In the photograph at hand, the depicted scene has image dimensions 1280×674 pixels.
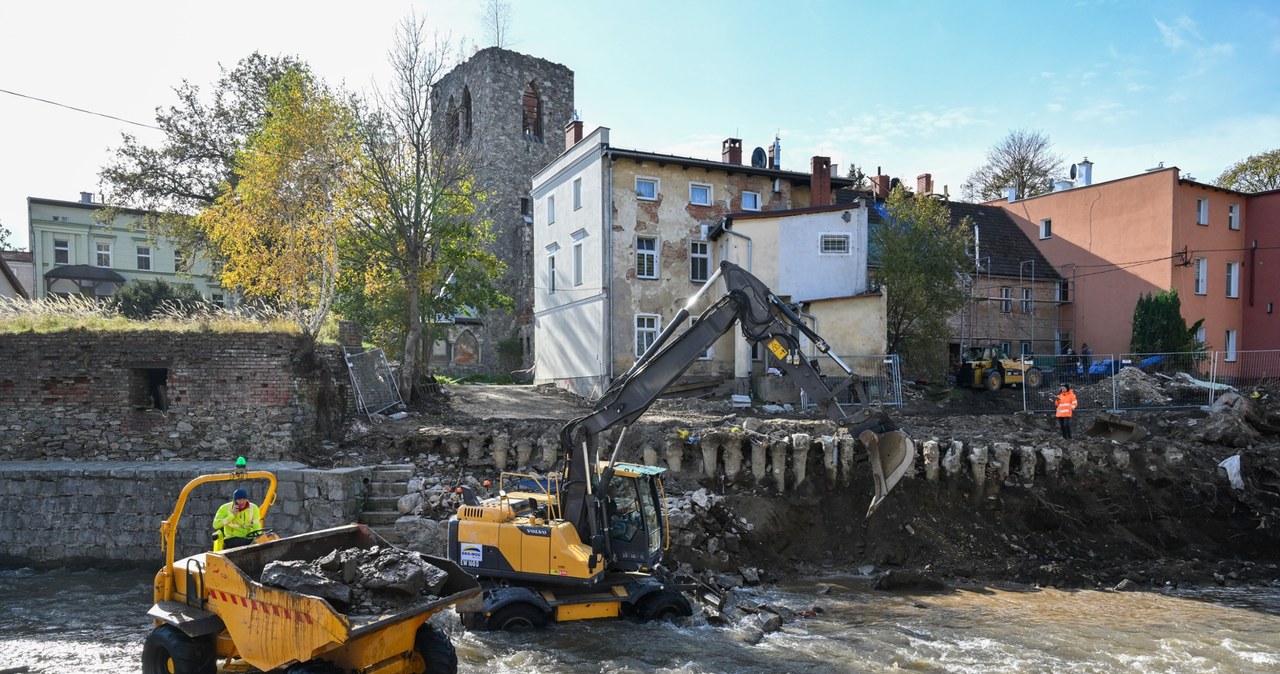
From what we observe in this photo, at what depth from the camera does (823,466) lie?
1566cm

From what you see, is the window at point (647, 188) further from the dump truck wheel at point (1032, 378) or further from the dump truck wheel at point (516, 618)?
the dump truck wheel at point (516, 618)

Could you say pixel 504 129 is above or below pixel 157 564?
above

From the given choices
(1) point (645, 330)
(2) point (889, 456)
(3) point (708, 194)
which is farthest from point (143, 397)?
(3) point (708, 194)

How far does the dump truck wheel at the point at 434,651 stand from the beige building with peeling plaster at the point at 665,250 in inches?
699

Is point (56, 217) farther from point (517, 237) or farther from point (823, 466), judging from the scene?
point (823, 466)

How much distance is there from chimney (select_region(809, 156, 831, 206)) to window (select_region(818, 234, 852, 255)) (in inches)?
104

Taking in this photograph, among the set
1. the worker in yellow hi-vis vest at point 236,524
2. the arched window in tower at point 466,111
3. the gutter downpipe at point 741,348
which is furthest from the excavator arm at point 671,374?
the arched window in tower at point 466,111

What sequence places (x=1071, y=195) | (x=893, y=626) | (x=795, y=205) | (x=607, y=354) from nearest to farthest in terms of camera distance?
(x=893, y=626), (x=607, y=354), (x=795, y=205), (x=1071, y=195)

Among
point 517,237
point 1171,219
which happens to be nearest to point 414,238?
point 517,237

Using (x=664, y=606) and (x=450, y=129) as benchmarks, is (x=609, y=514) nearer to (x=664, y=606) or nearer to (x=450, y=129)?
(x=664, y=606)

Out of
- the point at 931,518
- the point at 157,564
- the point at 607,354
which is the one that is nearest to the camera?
the point at 157,564

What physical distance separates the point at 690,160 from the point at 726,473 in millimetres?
14014

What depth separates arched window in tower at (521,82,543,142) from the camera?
4088cm

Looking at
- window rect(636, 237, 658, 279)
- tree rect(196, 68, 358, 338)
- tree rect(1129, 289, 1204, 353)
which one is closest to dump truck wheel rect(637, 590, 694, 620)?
tree rect(196, 68, 358, 338)
